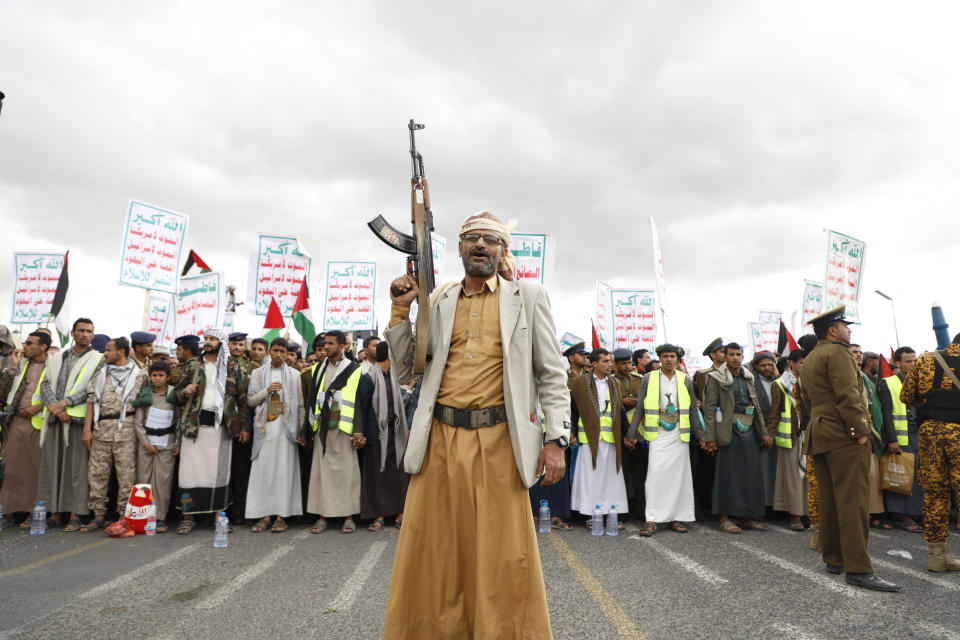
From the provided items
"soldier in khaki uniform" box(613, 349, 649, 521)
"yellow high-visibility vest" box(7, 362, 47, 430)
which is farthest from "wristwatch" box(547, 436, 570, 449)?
"yellow high-visibility vest" box(7, 362, 47, 430)

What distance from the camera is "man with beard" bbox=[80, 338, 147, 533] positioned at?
7.09 m

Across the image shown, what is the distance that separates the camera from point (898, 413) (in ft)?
24.8

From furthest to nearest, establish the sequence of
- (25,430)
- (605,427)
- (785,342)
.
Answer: (785,342), (605,427), (25,430)

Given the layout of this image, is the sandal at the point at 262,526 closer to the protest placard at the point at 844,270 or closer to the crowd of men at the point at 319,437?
the crowd of men at the point at 319,437

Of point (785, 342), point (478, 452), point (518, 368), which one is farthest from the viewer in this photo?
point (785, 342)

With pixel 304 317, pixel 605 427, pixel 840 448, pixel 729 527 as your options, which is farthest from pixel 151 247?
pixel 840 448

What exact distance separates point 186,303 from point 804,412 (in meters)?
10.6

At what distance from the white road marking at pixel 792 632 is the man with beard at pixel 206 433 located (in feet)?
20.1

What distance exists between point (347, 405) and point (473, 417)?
16.5 ft

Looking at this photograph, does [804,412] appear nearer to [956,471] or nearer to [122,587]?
[956,471]

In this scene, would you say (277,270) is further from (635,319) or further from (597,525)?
(597,525)

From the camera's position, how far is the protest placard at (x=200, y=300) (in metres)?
11.3

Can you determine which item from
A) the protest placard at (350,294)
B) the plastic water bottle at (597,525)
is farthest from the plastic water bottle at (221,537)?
the protest placard at (350,294)

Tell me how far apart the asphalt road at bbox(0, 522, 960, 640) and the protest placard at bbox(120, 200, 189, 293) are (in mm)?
4778
